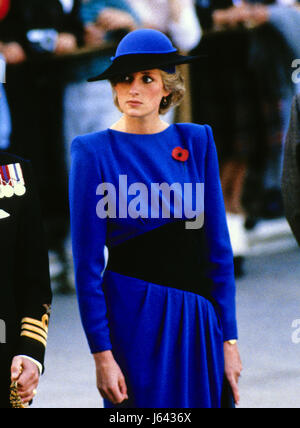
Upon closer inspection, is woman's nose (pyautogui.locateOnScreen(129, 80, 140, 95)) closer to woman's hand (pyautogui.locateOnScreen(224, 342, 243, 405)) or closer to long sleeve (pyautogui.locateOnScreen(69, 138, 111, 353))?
long sleeve (pyautogui.locateOnScreen(69, 138, 111, 353))

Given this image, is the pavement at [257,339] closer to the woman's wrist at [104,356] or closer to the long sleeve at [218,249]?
the long sleeve at [218,249]

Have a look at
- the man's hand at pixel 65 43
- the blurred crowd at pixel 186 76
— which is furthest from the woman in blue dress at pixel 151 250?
the man's hand at pixel 65 43

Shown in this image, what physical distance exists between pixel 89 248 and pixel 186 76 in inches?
201

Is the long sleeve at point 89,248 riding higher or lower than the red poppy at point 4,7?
Answer: lower

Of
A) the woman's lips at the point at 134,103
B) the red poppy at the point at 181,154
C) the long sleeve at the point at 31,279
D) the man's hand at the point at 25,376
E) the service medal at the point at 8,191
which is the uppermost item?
the woman's lips at the point at 134,103

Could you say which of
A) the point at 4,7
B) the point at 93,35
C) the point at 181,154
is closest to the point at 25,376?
the point at 181,154

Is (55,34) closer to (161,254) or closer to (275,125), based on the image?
(275,125)

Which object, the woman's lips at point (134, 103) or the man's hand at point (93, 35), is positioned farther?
the man's hand at point (93, 35)

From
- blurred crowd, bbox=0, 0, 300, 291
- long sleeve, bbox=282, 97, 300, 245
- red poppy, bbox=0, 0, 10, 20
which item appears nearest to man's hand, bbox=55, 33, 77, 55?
blurred crowd, bbox=0, 0, 300, 291

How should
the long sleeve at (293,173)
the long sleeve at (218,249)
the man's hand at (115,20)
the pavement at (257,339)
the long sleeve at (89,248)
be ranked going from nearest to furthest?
the long sleeve at (89,248)
the long sleeve at (218,249)
the long sleeve at (293,173)
the pavement at (257,339)
the man's hand at (115,20)

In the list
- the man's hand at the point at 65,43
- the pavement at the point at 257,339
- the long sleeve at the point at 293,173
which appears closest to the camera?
the long sleeve at the point at 293,173

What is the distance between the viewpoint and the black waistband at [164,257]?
2.45 metres

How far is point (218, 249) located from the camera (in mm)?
2506

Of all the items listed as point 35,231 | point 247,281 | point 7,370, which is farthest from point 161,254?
point 247,281
